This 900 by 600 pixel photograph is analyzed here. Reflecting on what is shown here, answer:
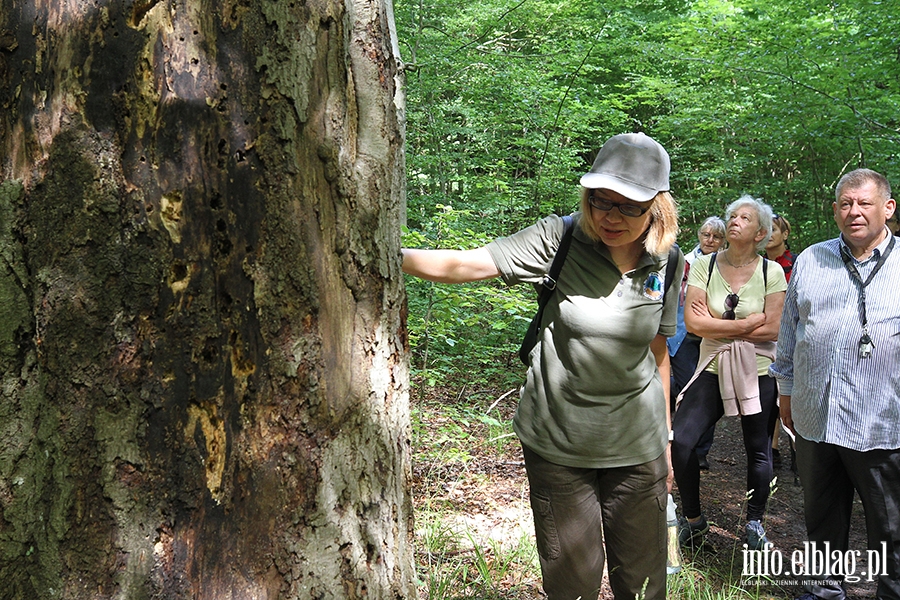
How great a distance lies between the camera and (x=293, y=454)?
4.67ft

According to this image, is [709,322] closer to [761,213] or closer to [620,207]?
[761,213]

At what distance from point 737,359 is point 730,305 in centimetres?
40

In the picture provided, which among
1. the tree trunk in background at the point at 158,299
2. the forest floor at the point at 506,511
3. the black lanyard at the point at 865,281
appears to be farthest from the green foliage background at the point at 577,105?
the tree trunk in background at the point at 158,299

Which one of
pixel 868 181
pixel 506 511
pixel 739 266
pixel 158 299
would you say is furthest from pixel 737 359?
pixel 158 299

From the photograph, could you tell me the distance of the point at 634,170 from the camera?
8.05 ft

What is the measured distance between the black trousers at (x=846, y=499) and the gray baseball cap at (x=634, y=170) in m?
2.08

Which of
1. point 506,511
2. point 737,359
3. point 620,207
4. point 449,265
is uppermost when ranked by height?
point 620,207

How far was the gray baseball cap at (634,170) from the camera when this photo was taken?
2434mm

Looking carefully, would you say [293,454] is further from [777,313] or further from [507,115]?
[507,115]

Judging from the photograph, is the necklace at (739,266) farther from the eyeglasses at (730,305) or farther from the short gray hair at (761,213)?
the eyeglasses at (730,305)

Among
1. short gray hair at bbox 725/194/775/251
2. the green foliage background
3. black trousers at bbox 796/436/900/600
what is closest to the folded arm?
short gray hair at bbox 725/194/775/251

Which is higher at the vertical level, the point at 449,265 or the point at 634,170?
the point at 634,170

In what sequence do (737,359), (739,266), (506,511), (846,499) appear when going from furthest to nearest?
(739,266)
(506,511)
(737,359)
(846,499)

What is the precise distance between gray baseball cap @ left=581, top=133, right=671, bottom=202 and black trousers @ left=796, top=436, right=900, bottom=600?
2082 mm
